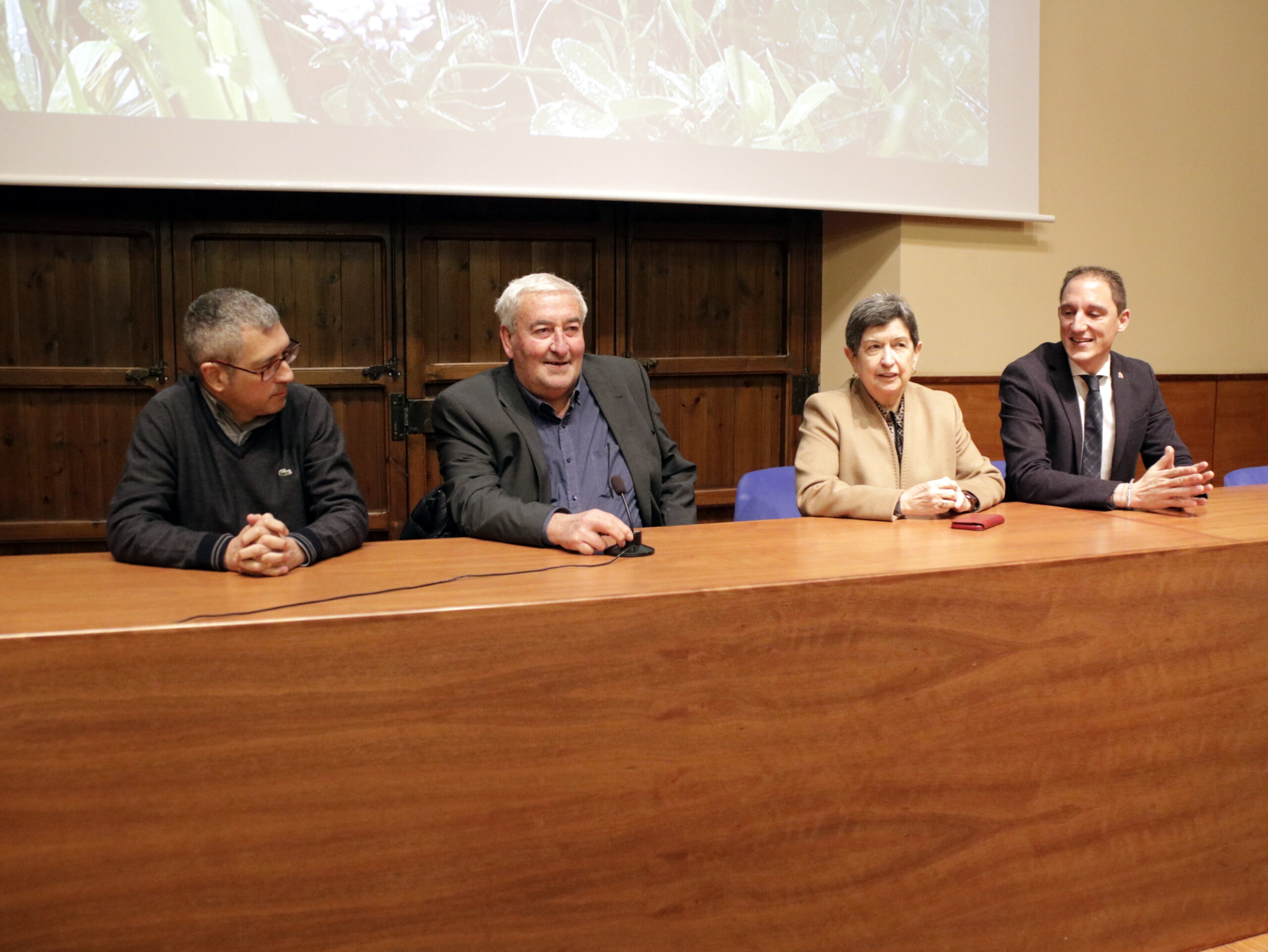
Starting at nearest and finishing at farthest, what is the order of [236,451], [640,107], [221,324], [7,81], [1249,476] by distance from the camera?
1. [221,324]
2. [236,451]
3. [1249,476]
4. [7,81]
5. [640,107]

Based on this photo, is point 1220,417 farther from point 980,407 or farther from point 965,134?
point 965,134

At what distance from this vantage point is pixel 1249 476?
282cm

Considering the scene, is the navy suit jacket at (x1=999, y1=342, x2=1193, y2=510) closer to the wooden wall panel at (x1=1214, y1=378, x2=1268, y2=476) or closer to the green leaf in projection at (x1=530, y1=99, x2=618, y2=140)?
the green leaf in projection at (x1=530, y1=99, x2=618, y2=140)

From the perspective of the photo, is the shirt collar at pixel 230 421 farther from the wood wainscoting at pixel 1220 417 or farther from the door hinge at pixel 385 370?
the wood wainscoting at pixel 1220 417

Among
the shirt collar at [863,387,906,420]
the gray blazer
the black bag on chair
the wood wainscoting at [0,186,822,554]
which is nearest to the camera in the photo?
the gray blazer

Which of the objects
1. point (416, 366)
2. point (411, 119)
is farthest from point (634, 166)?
point (416, 366)

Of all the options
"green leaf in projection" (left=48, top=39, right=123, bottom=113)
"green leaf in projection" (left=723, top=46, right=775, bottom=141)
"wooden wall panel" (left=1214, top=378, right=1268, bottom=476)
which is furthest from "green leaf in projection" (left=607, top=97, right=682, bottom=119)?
"wooden wall panel" (left=1214, top=378, right=1268, bottom=476)

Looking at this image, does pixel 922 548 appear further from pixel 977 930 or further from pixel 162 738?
pixel 162 738

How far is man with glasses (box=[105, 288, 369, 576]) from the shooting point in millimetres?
1761

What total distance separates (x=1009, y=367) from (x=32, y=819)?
2.23 meters

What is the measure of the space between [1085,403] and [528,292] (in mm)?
1402

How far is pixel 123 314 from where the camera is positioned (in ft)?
12.3

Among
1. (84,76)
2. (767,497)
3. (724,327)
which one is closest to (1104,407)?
(767,497)

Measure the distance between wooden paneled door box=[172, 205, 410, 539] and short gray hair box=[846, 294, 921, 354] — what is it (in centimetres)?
223
